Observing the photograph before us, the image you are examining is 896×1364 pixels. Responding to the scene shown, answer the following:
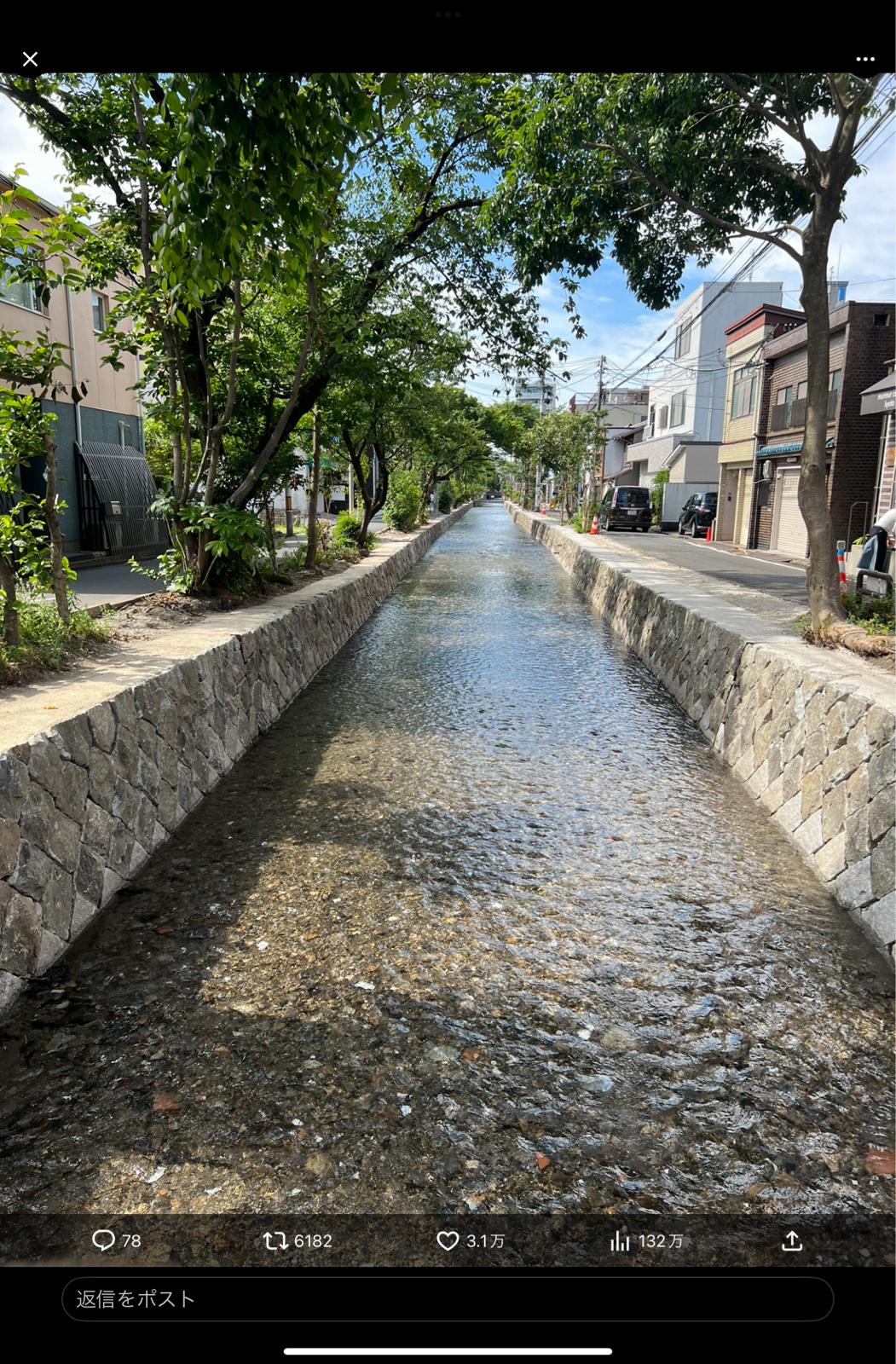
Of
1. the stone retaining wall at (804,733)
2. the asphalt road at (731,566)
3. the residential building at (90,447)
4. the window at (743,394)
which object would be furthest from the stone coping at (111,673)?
the window at (743,394)

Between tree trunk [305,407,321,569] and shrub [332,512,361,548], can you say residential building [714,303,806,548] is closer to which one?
shrub [332,512,361,548]

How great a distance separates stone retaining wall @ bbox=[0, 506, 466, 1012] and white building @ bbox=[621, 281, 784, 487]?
34765 millimetres

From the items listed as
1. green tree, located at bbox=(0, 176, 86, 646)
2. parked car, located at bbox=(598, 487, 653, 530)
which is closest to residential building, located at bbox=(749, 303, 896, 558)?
parked car, located at bbox=(598, 487, 653, 530)

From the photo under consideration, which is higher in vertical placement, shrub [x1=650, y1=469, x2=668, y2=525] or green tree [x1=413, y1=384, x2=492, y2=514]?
green tree [x1=413, y1=384, x2=492, y2=514]

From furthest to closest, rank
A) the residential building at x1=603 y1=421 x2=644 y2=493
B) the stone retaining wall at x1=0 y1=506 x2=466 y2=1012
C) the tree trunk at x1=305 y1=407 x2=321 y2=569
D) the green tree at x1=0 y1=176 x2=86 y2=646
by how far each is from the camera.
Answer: the residential building at x1=603 y1=421 x2=644 y2=493 < the tree trunk at x1=305 y1=407 x2=321 y2=569 < the green tree at x1=0 y1=176 x2=86 y2=646 < the stone retaining wall at x1=0 y1=506 x2=466 y2=1012

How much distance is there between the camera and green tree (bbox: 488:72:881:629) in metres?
6.98

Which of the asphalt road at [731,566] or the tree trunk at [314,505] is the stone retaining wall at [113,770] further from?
the asphalt road at [731,566]

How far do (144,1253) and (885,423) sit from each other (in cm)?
2089

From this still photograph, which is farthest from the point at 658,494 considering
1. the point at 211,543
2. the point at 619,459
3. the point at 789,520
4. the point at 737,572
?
the point at 211,543

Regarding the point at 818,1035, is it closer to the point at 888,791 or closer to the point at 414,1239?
the point at 888,791

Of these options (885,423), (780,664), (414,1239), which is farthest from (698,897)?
(885,423)

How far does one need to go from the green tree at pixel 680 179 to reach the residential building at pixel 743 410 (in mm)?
21078

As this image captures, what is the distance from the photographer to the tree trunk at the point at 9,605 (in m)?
5.06

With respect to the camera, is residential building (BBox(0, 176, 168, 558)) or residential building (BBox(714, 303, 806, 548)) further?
residential building (BBox(714, 303, 806, 548))
